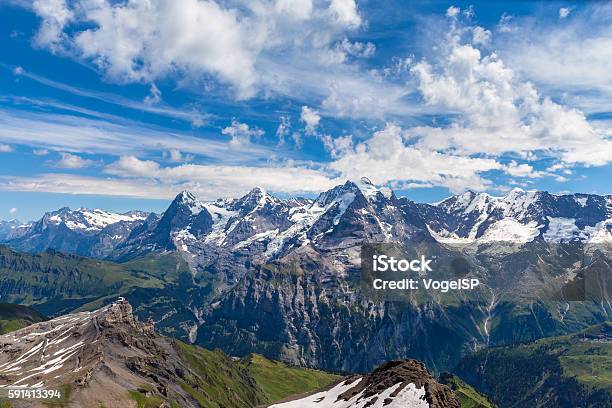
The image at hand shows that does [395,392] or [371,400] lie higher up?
[395,392]

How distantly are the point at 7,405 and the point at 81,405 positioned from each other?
2584 centimetres

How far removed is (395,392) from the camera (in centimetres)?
12631

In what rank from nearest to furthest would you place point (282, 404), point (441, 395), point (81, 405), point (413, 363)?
point (441, 395) < point (413, 363) < point (282, 404) < point (81, 405)

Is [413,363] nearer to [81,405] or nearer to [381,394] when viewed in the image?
[381,394]

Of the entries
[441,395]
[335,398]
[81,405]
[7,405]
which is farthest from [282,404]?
[7,405]

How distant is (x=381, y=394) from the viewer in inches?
5098

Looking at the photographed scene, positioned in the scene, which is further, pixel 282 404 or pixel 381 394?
pixel 282 404

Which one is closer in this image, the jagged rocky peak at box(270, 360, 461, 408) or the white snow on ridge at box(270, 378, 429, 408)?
the white snow on ridge at box(270, 378, 429, 408)

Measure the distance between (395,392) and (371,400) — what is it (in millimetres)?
6736

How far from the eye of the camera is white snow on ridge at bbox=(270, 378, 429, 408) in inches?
A: 4798

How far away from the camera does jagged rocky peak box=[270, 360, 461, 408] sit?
4820 inches

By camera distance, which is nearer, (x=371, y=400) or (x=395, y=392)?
(x=395, y=392)

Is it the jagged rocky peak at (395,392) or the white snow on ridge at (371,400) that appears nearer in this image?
the white snow on ridge at (371,400)

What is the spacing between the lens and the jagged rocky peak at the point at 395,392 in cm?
12244
